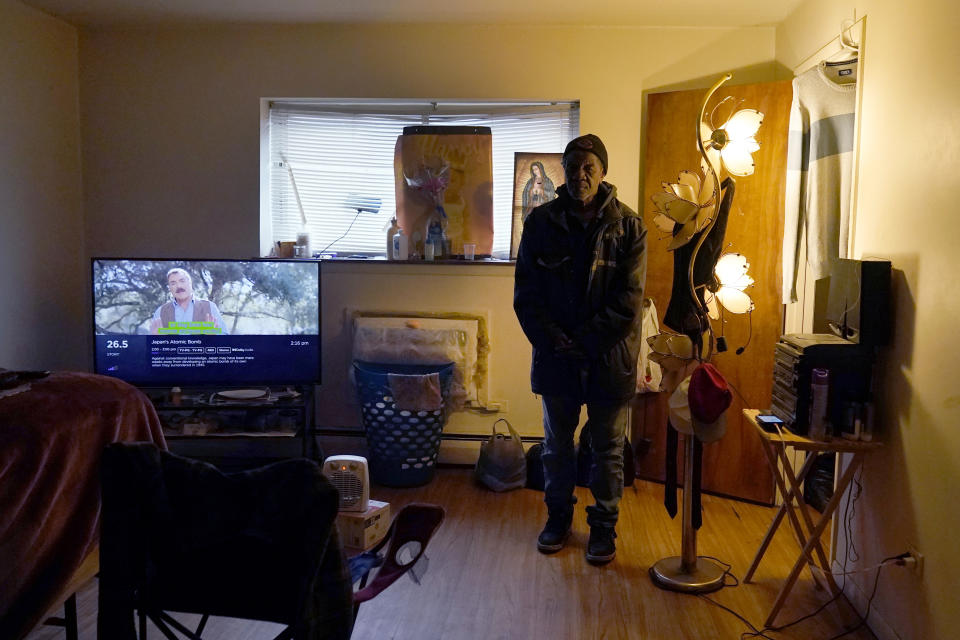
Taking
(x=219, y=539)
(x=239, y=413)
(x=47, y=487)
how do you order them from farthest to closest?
(x=239, y=413) < (x=47, y=487) < (x=219, y=539)

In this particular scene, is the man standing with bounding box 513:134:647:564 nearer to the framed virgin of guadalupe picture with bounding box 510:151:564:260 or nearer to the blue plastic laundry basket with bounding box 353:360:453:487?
the blue plastic laundry basket with bounding box 353:360:453:487

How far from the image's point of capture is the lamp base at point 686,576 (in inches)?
112

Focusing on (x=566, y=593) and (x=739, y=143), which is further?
(x=739, y=143)

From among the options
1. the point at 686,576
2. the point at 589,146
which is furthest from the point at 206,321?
the point at 686,576

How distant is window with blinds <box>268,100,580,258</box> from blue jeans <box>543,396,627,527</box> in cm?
148

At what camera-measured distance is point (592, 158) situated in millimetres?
2920

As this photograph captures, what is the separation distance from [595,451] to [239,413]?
74.8 inches

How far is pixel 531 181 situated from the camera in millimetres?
4227

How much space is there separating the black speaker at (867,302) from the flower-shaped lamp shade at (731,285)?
1.43 ft

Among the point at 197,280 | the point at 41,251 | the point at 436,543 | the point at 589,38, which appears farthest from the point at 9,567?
the point at 589,38

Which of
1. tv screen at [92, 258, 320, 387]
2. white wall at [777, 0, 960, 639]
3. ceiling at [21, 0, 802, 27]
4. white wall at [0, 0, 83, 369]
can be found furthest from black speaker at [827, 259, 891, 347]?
white wall at [0, 0, 83, 369]

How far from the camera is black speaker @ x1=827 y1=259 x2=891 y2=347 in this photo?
2473 millimetres

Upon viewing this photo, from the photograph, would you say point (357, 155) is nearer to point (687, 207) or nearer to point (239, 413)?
point (239, 413)

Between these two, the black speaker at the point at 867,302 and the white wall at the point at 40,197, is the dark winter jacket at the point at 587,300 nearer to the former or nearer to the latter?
the black speaker at the point at 867,302
